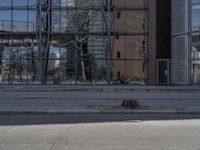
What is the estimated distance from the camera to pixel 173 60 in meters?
43.6

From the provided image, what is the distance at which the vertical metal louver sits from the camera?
41688mm

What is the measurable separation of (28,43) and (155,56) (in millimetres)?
11449

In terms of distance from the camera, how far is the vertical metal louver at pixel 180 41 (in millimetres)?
41688

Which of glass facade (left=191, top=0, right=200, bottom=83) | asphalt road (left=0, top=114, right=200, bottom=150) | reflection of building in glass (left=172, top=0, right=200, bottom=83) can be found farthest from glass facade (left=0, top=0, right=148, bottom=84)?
asphalt road (left=0, top=114, right=200, bottom=150)

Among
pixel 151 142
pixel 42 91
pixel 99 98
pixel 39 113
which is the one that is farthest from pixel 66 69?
pixel 151 142

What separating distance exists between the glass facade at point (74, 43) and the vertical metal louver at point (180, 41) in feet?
11.2

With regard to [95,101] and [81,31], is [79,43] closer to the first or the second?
[81,31]

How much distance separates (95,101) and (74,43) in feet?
59.5

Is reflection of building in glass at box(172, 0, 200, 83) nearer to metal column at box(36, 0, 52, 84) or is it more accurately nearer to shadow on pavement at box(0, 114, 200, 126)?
metal column at box(36, 0, 52, 84)

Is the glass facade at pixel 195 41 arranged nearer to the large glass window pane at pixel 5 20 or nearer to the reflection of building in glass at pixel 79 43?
the reflection of building in glass at pixel 79 43

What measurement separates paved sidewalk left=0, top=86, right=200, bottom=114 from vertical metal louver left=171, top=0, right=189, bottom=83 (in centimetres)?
1037

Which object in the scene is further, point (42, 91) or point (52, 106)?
point (42, 91)

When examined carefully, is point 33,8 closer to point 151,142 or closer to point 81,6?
point 81,6

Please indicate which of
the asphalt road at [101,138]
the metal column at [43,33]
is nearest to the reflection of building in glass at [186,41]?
the metal column at [43,33]
